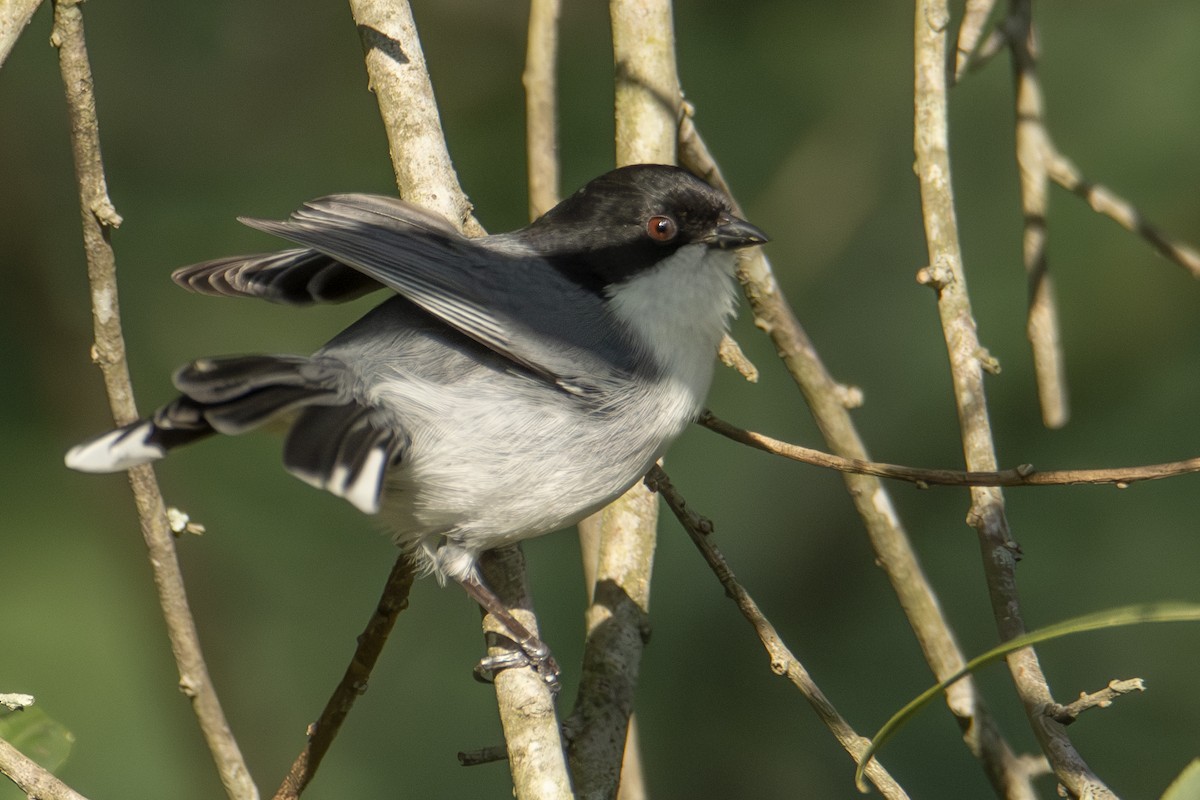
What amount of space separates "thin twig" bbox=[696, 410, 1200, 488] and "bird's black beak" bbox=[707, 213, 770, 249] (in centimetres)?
52

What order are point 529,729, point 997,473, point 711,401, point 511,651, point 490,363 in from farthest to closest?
1. point 711,401
2. point 490,363
3. point 511,651
4. point 529,729
5. point 997,473

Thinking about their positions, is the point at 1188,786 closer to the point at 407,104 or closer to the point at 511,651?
the point at 511,651

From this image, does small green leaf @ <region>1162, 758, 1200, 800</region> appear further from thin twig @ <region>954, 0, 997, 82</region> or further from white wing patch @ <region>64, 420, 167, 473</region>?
thin twig @ <region>954, 0, 997, 82</region>

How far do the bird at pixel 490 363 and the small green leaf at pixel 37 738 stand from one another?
1.61 ft

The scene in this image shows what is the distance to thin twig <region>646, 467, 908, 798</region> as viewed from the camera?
2.64 m

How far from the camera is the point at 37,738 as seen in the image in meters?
2.48

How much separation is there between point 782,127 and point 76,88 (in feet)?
13.3

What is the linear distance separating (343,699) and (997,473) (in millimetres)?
1484

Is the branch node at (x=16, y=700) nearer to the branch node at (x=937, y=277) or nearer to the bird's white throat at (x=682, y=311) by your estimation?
the bird's white throat at (x=682, y=311)

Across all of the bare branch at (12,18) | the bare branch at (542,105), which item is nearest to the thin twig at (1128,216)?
the bare branch at (542,105)

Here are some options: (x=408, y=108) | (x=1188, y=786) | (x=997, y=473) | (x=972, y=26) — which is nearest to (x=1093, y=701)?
(x=997, y=473)

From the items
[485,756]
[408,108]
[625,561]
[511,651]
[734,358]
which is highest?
[408,108]

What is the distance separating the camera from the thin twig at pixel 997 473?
2.32 m

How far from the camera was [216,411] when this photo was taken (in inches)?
97.3
